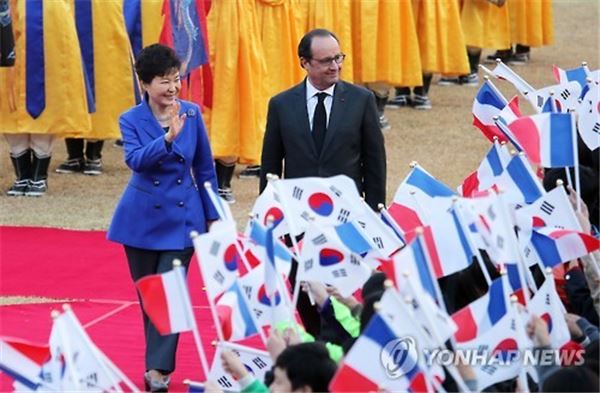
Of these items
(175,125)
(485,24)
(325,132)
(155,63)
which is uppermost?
(155,63)

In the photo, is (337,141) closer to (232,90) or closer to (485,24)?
(232,90)

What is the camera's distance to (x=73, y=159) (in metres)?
13.7

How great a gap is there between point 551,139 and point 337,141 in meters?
1.33

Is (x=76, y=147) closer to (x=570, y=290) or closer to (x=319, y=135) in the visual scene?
(x=319, y=135)

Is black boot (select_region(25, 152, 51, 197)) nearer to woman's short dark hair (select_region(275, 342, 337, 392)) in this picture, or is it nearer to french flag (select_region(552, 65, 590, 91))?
french flag (select_region(552, 65, 590, 91))

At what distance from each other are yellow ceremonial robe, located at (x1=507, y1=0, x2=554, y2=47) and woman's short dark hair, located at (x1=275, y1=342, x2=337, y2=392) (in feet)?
43.1

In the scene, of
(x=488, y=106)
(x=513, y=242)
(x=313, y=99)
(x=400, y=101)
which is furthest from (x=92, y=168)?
(x=513, y=242)

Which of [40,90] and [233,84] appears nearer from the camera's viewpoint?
[40,90]

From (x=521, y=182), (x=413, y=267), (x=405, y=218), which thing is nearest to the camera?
(x=413, y=267)

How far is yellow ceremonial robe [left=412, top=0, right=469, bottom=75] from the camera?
1580cm

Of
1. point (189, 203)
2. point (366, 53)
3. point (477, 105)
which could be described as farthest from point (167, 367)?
point (366, 53)

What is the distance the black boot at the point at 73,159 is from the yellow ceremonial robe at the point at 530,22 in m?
6.43

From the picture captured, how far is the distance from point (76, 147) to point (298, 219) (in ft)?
23.0

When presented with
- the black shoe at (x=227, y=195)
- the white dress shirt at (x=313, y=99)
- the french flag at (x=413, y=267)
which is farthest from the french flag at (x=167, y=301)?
the black shoe at (x=227, y=195)
